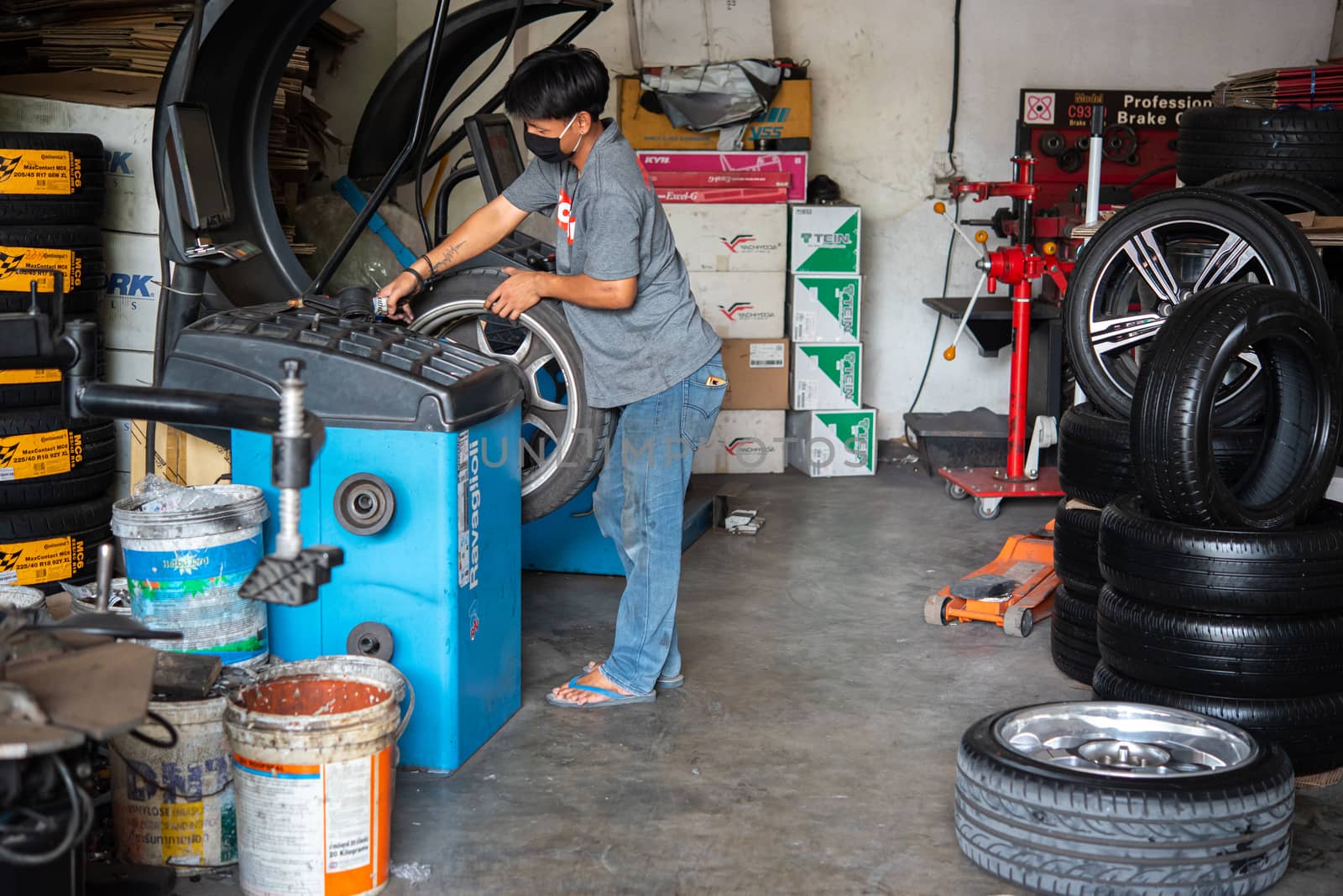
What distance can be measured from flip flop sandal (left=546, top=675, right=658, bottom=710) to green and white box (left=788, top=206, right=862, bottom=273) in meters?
3.41

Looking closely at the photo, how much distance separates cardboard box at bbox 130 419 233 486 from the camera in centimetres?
347

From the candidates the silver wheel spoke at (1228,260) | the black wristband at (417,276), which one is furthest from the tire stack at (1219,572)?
the black wristband at (417,276)

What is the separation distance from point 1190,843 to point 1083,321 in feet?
6.66

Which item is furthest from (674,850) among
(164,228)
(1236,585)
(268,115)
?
(268,115)

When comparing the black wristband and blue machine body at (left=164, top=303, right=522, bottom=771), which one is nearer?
blue machine body at (left=164, top=303, right=522, bottom=771)

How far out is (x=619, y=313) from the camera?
325 centimetres

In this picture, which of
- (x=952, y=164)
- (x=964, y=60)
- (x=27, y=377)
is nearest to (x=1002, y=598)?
(x=27, y=377)

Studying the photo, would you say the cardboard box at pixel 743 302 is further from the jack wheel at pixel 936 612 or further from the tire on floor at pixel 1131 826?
the tire on floor at pixel 1131 826

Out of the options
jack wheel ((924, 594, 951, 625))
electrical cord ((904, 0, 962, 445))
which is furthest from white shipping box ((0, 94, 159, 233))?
electrical cord ((904, 0, 962, 445))

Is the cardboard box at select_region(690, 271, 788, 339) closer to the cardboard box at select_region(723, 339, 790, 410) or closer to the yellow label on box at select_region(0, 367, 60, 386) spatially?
the cardboard box at select_region(723, 339, 790, 410)

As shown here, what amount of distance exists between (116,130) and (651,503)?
2.08m

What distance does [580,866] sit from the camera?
2.54 m

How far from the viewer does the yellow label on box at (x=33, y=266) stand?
360cm

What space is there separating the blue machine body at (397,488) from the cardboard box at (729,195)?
11.4 feet
